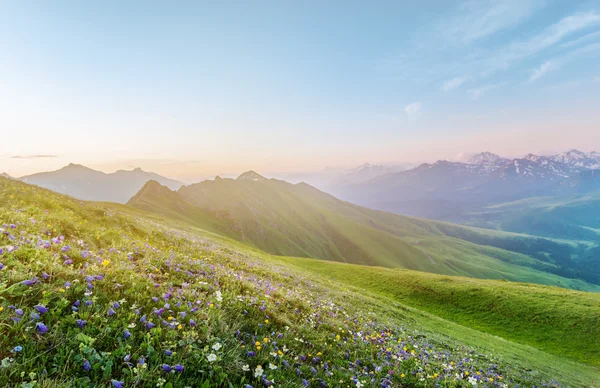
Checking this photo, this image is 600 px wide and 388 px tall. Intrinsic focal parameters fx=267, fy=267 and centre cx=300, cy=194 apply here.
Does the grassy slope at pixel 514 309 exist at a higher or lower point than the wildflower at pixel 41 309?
lower

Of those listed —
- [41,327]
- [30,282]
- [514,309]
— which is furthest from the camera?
[514,309]

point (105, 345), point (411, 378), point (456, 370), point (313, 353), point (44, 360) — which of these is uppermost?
point (44, 360)

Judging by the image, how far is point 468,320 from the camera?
3788 centimetres

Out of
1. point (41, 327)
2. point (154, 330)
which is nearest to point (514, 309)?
point (154, 330)

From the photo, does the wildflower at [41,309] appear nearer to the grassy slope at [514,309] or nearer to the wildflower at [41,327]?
the wildflower at [41,327]

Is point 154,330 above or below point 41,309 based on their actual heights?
below

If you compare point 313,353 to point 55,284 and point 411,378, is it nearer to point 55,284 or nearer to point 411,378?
point 411,378

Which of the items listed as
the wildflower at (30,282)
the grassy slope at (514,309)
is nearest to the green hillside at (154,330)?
the wildflower at (30,282)

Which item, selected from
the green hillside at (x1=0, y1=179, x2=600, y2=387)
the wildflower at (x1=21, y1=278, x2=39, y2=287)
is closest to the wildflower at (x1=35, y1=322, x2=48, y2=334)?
the green hillside at (x1=0, y1=179, x2=600, y2=387)

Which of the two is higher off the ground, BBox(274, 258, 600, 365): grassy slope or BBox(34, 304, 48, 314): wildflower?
BBox(34, 304, 48, 314): wildflower

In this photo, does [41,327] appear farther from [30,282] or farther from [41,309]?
[30,282]

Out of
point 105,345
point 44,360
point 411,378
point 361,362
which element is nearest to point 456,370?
point 411,378

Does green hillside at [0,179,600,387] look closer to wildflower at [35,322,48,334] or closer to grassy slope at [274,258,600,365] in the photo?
wildflower at [35,322,48,334]

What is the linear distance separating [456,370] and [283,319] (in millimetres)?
7088
